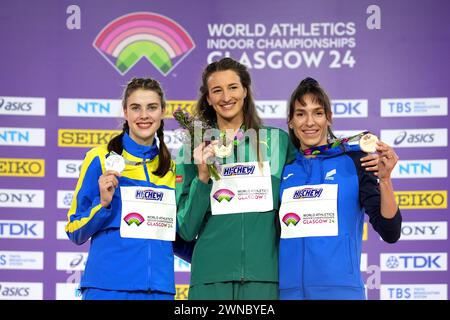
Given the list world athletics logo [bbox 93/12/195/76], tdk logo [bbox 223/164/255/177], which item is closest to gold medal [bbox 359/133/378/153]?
tdk logo [bbox 223/164/255/177]

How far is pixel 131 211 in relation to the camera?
110 inches

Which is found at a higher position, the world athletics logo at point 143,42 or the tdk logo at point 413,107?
the world athletics logo at point 143,42

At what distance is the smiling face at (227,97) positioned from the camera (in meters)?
2.87

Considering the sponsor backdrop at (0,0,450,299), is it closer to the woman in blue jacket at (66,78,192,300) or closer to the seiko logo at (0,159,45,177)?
the seiko logo at (0,159,45,177)

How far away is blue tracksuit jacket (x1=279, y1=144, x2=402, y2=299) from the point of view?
266 centimetres

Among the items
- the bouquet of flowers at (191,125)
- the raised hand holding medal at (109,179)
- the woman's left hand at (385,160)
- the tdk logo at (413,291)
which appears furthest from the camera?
the tdk logo at (413,291)

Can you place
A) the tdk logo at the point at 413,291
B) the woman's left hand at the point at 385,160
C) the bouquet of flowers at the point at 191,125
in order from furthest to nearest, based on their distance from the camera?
the tdk logo at the point at 413,291
the bouquet of flowers at the point at 191,125
the woman's left hand at the point at 385,160

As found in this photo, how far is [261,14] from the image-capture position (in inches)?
196

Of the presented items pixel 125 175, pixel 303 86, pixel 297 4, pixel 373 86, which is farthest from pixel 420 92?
pixel 125 175

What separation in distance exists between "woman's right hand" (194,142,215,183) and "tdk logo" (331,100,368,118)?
2.38 metres

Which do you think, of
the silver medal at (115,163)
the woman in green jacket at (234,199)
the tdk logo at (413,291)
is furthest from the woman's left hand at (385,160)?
the tdk logo at (413,291)

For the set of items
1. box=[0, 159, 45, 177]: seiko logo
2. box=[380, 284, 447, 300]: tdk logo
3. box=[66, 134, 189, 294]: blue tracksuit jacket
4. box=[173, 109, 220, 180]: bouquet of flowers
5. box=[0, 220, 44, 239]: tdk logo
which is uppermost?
box=[173, 109, 220, 180]: bouquet of flowers

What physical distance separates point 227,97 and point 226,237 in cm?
57

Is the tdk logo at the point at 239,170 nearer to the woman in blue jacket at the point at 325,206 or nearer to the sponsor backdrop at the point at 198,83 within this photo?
the woman in blue jacket at the point at 325,206
